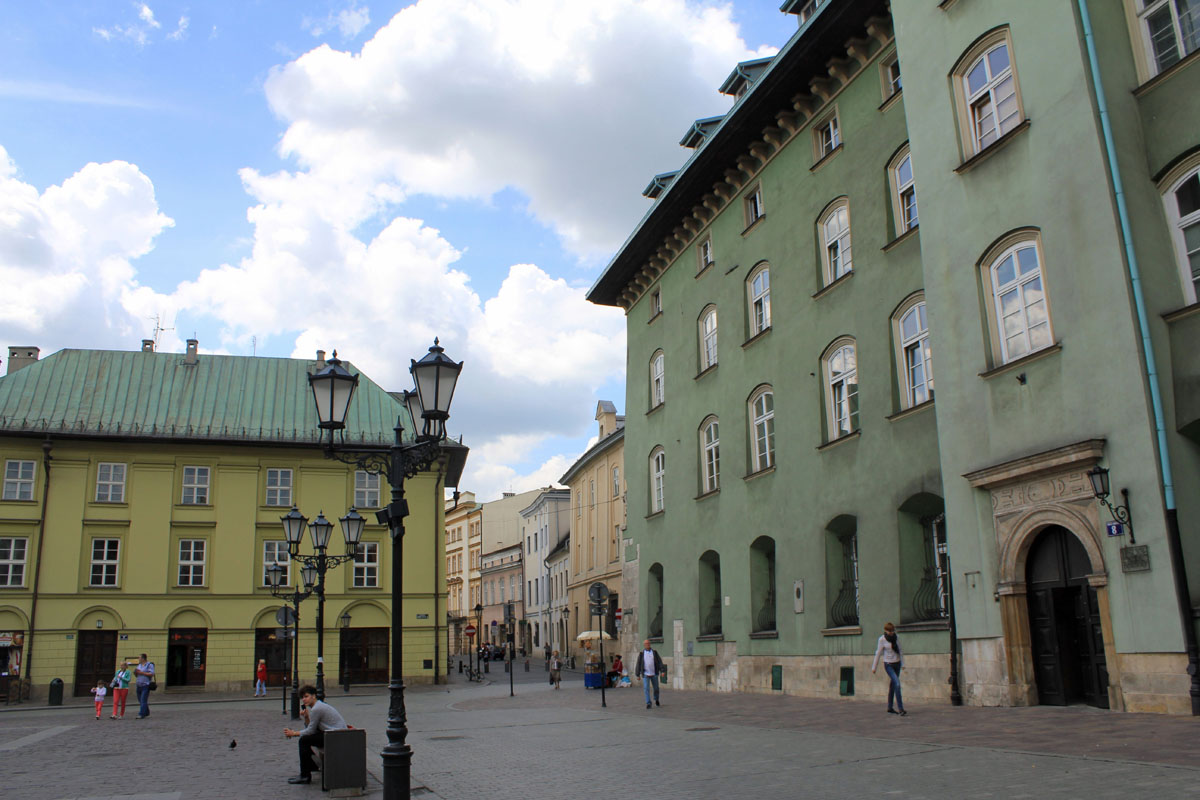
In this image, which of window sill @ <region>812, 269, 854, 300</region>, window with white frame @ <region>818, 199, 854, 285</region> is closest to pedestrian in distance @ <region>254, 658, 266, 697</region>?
window sill @ <region>812, 269, 854, 300</region>

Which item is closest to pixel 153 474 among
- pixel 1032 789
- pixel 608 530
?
Answer: pixel 608 530

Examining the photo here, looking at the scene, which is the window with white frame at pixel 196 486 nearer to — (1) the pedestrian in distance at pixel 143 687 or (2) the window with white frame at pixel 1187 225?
(1) the pedestrian in distance at pixel 143 687

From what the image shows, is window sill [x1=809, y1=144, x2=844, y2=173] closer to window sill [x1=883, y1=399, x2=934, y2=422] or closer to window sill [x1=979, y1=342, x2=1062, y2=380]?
window sill [x1=883, y1=399, x2=934, y2=422]

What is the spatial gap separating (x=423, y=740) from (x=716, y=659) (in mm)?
12284

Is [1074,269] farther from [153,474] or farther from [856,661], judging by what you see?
[153,474]

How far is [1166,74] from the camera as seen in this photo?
47.1 feet

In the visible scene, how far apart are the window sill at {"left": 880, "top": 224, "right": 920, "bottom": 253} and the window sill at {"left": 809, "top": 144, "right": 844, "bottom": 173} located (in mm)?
3390

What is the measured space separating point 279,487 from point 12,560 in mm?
11112

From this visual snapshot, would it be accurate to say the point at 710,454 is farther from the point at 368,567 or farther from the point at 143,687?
the point at 368,567

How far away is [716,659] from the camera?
2795 centimetres

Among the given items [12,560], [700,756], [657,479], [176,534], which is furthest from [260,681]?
[700,756]

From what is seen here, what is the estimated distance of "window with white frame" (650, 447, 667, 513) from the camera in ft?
111

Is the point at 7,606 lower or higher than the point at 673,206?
lower

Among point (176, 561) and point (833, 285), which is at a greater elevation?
point (833, 285)
